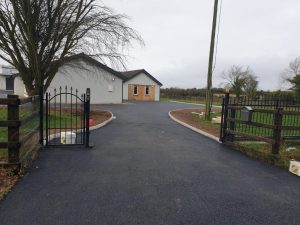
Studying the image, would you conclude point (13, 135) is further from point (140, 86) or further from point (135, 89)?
point (140, 86)

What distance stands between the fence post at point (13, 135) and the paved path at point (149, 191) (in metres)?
0.49

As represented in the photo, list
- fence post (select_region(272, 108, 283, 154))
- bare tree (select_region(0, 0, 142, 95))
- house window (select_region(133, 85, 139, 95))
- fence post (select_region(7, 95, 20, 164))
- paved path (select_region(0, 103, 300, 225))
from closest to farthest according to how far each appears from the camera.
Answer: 1. paved path (select_region(0, 103, 300, 225))
2. fence post (select_region(7, 95, 20, 164))
3. fence post (select_region(272, 108, 283, 154))
4. bare tree (select_region(0, 0, 142, 95))
5. house window (select_region(133, 85, 139, 95))

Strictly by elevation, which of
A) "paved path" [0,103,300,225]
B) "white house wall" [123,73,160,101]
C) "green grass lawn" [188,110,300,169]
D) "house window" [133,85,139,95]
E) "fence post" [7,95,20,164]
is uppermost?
"white house wall" [123,73,160,101]

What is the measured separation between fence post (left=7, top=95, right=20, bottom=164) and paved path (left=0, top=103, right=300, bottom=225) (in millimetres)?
488

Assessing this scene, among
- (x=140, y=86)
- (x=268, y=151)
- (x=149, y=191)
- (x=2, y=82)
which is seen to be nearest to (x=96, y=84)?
(x=140, y=86)

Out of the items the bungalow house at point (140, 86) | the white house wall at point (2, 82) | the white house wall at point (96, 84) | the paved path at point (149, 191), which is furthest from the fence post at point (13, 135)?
the white house wall at point (2, 82)

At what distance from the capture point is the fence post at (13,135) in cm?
520

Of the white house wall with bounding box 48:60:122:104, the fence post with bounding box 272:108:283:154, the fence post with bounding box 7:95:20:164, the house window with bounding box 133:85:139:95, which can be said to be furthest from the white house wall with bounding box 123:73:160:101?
the fence post with bounding box 7:95:20:164

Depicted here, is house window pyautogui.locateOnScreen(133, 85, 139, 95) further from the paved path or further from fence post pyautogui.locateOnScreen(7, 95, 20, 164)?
fence post pyautogui.locateOnScreen(7, 95, 20, 164)

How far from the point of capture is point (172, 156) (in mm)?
7211

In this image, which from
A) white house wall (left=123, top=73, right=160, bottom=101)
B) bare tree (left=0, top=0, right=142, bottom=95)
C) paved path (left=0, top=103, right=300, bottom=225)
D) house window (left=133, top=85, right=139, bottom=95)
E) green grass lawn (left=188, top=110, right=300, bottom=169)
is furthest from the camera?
house window (left=133, top=85, right=139, bottom=95)

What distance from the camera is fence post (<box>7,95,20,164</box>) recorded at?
520cm

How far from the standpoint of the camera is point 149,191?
455cm

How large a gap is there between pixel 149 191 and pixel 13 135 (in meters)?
3.01
